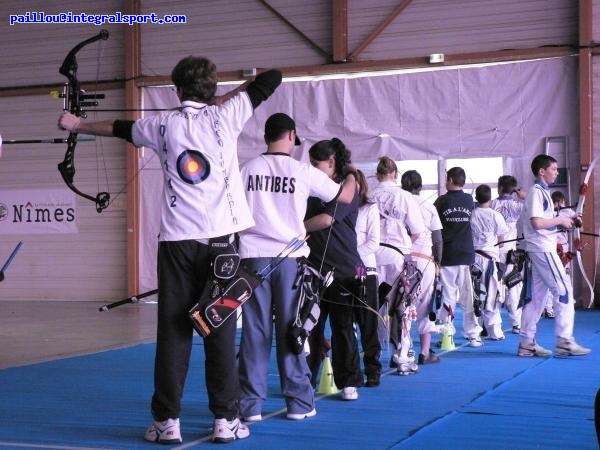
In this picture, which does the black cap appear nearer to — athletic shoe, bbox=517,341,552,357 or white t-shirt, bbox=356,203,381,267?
white t-shirt, bbox=356,203,381,267

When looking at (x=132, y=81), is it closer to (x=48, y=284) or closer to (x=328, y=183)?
(x=48, y=284)

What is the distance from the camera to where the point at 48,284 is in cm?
1528

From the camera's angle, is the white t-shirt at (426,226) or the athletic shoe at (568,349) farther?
the athletic shoe at (568,349)

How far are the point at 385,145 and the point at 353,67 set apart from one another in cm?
123

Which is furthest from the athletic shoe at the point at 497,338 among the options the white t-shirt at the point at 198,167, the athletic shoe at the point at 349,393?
the white t-shirt at the point at 198,167

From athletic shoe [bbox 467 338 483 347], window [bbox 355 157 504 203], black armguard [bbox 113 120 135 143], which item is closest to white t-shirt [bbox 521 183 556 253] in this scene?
athletic shoe [bbox 467 338 483 347]

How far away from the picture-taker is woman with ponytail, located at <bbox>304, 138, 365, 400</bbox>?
5.14 metres

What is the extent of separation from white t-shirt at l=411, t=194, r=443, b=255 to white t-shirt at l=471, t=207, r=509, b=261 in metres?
1.78

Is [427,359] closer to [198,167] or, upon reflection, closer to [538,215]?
[538,215]

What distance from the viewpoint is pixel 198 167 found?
3.93m

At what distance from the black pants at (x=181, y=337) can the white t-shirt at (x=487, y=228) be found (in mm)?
4967

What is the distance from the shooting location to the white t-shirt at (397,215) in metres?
6.36

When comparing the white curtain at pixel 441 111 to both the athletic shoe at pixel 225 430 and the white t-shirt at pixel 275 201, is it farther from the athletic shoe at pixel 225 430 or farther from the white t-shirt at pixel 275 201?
the athletic shoe at pixel 225 430

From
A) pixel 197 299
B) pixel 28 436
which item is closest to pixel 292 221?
pixel 197 299
